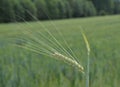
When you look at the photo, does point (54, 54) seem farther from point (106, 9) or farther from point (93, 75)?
point (106, 9)

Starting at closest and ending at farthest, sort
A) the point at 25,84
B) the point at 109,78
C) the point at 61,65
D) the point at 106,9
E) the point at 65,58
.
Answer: the point at 65,58, the point at 25,84, the point at 109,78, the point at 61,65, the point at 106,9

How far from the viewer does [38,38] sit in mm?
829

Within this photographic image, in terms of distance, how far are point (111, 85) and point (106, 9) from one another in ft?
234

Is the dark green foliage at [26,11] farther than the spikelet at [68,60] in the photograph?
Yes

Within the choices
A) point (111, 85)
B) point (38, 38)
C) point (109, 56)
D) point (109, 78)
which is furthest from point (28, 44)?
point (109, 56)

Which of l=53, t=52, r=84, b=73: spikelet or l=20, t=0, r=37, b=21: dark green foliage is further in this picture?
l=20, t=0, r=37, b=21: dark green foliage

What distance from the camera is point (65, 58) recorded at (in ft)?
2.52

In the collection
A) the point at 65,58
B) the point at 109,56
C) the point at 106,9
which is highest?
the point at 65,58

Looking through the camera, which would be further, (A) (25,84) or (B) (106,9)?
(B) (106,9)

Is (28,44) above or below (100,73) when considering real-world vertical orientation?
above

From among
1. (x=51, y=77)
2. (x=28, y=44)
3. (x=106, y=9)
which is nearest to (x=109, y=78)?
(x=51, y=77)

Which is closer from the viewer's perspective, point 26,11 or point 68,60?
point 68,60

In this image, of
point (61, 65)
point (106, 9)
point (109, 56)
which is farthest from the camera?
point (106, 9)

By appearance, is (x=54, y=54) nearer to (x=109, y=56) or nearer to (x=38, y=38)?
(x=38, y=38)
